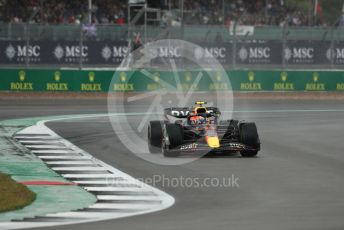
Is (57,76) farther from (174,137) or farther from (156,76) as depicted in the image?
(174,137)

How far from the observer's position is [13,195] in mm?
12664

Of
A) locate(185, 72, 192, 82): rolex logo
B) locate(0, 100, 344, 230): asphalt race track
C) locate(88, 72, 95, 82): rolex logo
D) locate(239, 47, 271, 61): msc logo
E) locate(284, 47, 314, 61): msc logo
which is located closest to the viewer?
locate(0, 100, 344, 230): asphalt race track

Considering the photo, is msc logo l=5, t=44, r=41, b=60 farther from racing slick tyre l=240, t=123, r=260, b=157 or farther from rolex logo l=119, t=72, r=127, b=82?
racing slick tyre l=240, t=123, r=260, b=157

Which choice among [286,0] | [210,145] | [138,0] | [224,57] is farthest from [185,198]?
[286,0]

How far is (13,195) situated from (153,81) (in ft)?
82.8

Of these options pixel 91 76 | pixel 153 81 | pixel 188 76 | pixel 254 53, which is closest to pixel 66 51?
pixel 91 76

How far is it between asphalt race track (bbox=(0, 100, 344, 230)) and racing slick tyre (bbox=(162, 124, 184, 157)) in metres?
0.57

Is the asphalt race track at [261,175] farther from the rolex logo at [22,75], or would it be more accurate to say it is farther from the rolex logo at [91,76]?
the rolex logo at [91,76]

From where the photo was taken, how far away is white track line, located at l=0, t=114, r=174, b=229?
36.3ft

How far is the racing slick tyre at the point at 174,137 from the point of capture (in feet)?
59.3

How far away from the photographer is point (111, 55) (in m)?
42.0

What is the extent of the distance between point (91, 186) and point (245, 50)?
2841 centimetres

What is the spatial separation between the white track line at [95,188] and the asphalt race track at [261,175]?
267mm

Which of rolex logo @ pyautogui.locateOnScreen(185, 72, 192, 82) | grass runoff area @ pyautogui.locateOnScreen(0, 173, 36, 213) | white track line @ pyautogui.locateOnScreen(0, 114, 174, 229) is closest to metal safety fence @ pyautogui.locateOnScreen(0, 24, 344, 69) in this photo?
rolex logo @ pyautogui.locateOnScreen(185, 72, 192, 82)
